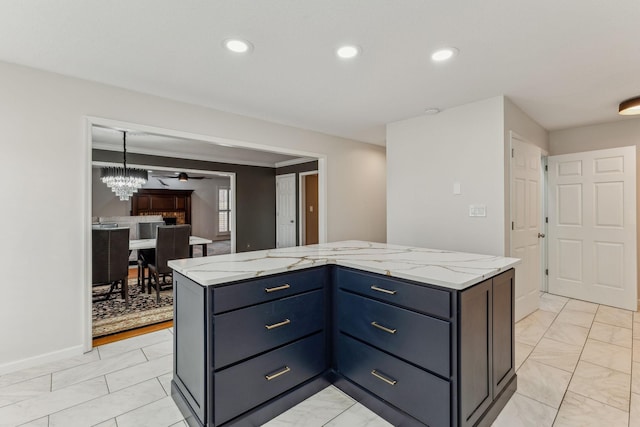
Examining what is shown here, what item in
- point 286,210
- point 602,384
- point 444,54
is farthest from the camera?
point 286,210

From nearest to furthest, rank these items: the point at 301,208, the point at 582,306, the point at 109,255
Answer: the point at 109,255, the point at 582,306, the point at 301,208

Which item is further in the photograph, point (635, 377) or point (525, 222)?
point (525, 222)

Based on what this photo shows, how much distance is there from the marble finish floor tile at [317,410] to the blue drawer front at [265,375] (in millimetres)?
134

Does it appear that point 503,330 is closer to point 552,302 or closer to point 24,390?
point 552,302

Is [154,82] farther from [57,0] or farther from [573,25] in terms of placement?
[573,25]

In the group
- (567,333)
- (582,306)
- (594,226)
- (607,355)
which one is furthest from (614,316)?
(607,355)

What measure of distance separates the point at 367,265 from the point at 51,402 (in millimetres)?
2173

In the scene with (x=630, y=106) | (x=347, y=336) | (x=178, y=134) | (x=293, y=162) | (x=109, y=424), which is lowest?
(x=109, y=424)

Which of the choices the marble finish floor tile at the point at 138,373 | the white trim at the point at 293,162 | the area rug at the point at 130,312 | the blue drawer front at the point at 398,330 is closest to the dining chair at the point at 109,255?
the area rug at the point at 130,312

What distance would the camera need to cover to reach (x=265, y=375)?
1.73 metres

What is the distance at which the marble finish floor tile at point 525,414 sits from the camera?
1.73m

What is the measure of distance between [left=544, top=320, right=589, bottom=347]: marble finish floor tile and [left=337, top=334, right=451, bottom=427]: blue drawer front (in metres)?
2.06

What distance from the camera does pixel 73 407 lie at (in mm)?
1889

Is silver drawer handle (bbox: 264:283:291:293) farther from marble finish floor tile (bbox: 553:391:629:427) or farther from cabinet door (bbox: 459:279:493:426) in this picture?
marble finish floor tile (bbox: 553:391:629:427)
